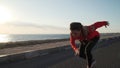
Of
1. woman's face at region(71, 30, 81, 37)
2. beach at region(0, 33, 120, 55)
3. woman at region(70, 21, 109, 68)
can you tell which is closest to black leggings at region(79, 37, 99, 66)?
woman at region(70, 21, 109, 68)

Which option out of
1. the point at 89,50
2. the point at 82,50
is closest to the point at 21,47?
the point at 82,50

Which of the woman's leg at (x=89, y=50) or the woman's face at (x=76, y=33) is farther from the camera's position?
the woman's leg at (x=89, y=50)

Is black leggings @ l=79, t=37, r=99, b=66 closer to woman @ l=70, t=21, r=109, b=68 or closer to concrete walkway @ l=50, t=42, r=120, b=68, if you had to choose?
woman @ l=70, t=21, r=109, b=68

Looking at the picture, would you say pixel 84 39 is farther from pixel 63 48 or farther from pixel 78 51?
pixel 63 48

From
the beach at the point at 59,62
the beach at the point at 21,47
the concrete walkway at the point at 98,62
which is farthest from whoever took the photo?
the beach at the point at 21,47

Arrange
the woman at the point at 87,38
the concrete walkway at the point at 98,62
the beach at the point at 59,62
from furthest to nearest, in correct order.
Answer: the beach at the point at 59,62, the concrete walkway at the point at 98,62, the woman at the point at 87,38

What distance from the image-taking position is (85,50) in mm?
8617

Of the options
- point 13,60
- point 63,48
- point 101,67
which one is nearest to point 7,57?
point 13,60

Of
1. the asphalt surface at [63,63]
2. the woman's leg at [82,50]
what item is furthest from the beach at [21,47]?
the woman's leg at [82,50]

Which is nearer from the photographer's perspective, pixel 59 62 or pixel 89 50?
pixel 89 50

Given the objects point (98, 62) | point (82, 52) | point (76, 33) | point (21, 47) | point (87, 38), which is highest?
point (76, 33)

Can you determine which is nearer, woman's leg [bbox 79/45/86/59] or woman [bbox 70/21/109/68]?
woman [bbox 70/21/109/68]

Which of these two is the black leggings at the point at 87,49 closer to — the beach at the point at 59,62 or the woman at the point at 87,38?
the woman at the point at 87,38

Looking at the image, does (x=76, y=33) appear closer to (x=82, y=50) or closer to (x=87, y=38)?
(x=87, y=38)
